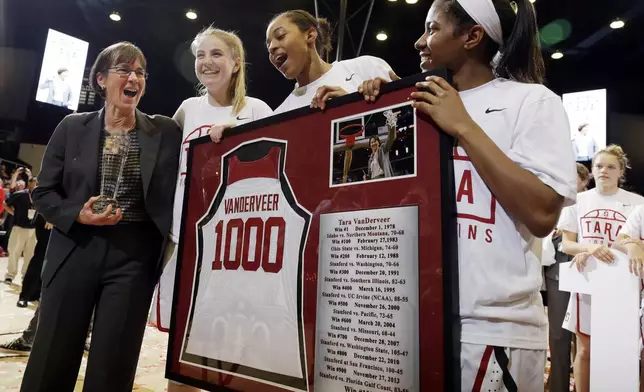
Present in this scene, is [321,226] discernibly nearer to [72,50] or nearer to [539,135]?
[539,135]

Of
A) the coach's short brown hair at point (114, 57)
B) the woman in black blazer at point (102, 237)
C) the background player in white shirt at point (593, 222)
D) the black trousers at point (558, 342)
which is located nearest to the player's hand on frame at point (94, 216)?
the woman in black blazer at point (102, 237)

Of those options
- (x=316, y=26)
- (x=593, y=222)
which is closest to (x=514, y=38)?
(x=316, y=26)

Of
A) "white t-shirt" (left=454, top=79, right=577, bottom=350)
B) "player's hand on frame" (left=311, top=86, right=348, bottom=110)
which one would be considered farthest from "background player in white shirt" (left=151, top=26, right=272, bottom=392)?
"white t-shirt" (left=454, top=79, right=577, bottom=350)

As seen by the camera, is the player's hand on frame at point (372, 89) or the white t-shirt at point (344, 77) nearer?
the player's hand on frame at point (372, 89)

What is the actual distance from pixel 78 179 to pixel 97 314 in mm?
448

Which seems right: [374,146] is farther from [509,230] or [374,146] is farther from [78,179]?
[78,179]

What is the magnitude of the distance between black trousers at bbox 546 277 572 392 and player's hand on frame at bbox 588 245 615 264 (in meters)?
0.67

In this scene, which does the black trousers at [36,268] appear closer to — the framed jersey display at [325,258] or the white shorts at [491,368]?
the framed jersey display at [325,258]

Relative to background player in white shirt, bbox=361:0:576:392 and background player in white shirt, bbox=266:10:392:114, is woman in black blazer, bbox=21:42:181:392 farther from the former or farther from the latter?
background player in white shirt, bbox=361:0:576:392

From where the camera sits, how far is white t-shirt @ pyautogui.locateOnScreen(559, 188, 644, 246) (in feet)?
9.77

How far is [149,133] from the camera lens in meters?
1.63

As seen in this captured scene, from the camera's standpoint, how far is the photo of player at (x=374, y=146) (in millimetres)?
929

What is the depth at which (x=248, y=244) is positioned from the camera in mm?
1203

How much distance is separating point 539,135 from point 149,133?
126 cm
